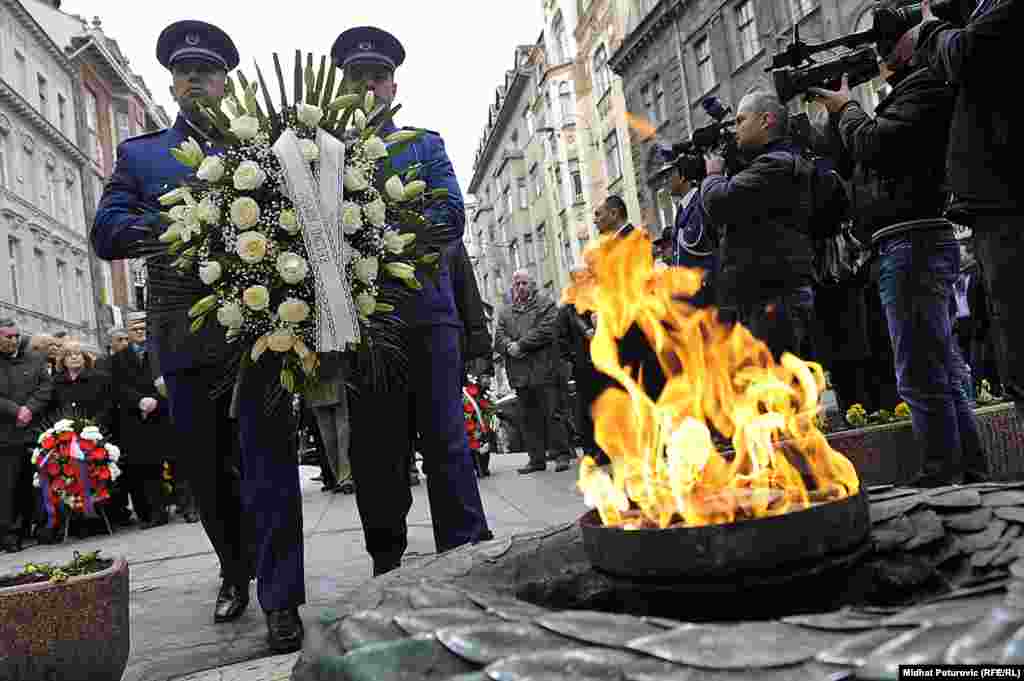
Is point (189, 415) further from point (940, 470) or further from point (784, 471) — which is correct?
point (940, 470)

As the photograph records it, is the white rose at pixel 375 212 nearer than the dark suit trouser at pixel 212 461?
Yes

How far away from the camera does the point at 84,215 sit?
38.9 m

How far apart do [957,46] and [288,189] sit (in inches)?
93.7

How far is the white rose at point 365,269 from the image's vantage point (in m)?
3.15

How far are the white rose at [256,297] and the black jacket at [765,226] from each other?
301 centimetres

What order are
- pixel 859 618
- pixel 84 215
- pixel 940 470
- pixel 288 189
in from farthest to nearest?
1. pixel 84 215
2. pixel 940 470
3. pixel 288 189
4. pixel 859 618

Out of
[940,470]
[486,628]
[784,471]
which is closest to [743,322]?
[940,470]

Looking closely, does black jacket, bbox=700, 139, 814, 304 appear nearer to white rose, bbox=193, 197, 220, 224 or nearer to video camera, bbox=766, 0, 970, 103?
video camera, bbox=766, 0, 970, 103

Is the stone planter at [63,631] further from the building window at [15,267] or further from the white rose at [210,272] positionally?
the building window at [15,267]

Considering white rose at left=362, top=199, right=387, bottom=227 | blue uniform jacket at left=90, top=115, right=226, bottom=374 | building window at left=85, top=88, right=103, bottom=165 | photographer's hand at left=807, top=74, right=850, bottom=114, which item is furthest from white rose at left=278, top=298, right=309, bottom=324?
building window at left=85, top=88, right=103, bottom=165

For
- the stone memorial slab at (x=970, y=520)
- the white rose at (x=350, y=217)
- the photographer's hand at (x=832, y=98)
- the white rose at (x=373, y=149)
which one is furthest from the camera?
the photographer's hand at (x=832, y=98)

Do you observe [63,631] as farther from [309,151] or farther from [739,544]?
[739,544]

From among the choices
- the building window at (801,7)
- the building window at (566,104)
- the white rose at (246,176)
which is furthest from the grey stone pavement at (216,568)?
the building window at (566,104)

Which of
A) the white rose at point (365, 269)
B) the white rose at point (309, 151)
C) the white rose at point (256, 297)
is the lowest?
the white rose at point (256, 297)
